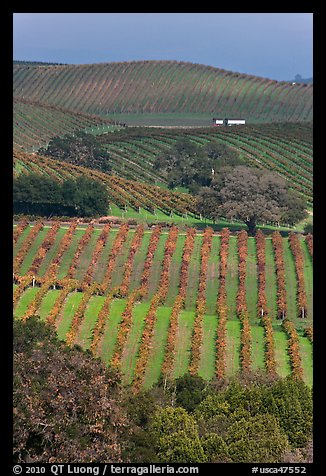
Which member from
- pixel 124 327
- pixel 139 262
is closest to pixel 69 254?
pixel 139 262

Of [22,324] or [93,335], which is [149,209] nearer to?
[93,335]

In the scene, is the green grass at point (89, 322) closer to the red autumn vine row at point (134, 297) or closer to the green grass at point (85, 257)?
the red autumn vine row at point (134, 297)

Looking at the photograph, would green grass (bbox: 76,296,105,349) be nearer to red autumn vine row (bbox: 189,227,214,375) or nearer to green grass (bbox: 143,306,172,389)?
green grass (bbox: 143,306,172,389)

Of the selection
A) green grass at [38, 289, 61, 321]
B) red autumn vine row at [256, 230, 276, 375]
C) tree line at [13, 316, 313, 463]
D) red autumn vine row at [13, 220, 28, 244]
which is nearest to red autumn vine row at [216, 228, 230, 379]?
red autumn vine row at [256, 230, 276, 375]

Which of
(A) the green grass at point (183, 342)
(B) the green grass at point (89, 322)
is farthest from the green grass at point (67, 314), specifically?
(A) the green grass at point (183, 342)

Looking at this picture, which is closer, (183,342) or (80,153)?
(183,342)

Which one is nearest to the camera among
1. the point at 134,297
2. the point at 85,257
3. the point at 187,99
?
the point at 134,297

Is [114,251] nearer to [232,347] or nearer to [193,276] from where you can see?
[193,276]
